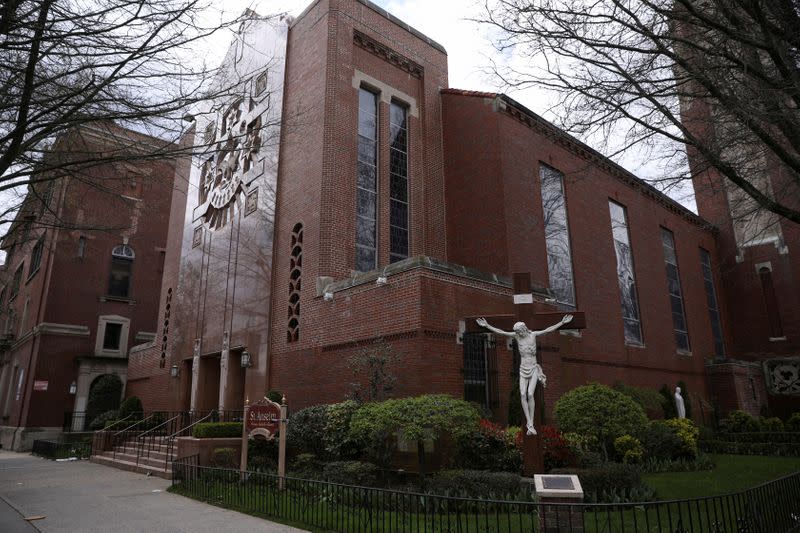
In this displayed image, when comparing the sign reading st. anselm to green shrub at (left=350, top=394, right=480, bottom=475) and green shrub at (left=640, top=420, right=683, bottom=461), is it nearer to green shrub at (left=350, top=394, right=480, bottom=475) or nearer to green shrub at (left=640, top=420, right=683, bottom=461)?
green shrub at (left=350, top=394, right=480, bottom=475)

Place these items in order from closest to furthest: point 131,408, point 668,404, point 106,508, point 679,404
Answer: point 106,508 < point 679,404 < point 668,404 < point 131,408

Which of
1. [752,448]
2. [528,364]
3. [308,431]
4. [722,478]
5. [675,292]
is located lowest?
[722,478]

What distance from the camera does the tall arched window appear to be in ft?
97.6

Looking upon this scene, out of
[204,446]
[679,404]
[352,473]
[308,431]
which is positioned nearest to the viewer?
[352,473]

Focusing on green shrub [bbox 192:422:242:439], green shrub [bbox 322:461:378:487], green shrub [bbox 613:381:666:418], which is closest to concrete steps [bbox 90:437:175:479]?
green shrub [bbox 192:422:242:439]

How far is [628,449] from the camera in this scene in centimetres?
1335

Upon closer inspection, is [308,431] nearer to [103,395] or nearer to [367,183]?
[367,183]

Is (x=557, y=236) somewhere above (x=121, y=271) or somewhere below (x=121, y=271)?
below

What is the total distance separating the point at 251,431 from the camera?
11.6m

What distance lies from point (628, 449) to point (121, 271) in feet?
88.3

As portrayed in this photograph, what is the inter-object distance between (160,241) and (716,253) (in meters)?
33.6

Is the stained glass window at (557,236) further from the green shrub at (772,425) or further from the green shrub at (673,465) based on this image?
the green shrub at (772,425)

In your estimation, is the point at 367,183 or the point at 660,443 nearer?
the point at 660,443

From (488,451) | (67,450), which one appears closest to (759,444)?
(488,451)
